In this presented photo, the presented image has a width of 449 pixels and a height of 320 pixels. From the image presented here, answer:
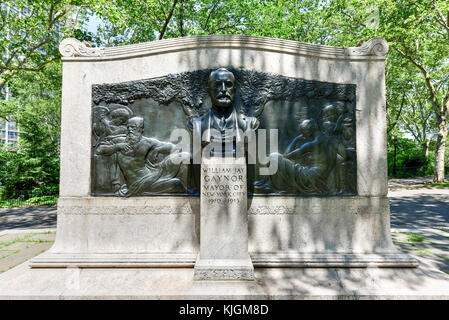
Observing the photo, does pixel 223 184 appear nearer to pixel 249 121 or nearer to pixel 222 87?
pixel 249 121

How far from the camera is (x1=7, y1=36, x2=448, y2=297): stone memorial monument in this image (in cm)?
553

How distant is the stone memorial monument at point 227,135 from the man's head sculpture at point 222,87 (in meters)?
0.03

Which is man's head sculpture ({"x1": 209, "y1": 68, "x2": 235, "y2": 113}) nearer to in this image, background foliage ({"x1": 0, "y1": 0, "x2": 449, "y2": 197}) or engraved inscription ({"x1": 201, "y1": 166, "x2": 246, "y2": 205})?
engraved inscription ({"x1": 201, "y1": 166, "x2": 246, "y2": 205})

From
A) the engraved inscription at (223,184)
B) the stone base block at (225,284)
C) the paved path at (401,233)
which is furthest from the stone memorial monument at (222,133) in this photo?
the paved path at (401,233)

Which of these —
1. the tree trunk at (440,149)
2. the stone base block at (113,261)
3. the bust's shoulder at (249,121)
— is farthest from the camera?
the tree trunk at (440,149)

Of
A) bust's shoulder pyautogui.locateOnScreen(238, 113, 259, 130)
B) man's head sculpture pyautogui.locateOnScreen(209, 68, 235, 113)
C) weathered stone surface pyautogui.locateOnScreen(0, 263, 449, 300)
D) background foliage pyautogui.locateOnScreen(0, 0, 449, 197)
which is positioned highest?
background foliage pyautogui.locateOnScreen(0, 0, 449, 197)

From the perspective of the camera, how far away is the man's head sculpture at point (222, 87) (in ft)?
17.3

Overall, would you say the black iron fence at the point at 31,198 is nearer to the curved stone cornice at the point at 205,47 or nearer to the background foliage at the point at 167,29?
the background foliage at the point at 167,29

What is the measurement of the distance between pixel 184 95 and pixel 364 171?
427 centimetres

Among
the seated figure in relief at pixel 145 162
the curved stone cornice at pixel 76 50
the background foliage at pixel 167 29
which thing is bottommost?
the seated figure in relief at pixel 145 162

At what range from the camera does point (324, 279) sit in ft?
15.8

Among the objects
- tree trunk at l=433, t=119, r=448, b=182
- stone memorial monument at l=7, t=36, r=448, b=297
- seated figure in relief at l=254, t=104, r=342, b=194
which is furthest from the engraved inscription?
tree trunk at l=433, t=119, r=448, b=182

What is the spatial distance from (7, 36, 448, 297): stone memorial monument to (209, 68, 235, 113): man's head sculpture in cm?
3

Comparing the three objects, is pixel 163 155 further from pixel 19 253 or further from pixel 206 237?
pixel 19 253
